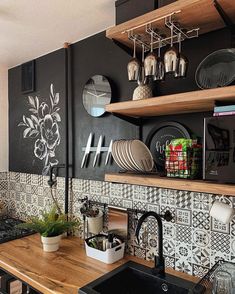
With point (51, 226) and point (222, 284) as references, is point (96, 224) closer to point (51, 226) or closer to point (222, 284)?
point (51, 226)

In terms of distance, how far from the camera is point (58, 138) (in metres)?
2.28

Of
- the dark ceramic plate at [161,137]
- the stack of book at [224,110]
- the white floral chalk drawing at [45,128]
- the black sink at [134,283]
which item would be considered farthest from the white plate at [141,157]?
the white floral chalk drawing at [45,128]

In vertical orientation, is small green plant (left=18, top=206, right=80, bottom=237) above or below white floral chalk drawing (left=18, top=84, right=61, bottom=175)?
below

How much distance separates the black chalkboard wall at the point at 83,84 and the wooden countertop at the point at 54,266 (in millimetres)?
571

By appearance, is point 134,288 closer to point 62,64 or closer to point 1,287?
point 1,287

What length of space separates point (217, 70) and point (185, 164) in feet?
1.59

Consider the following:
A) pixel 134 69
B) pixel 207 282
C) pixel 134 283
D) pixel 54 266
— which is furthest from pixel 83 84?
pixel 207 282

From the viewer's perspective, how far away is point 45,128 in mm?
2410

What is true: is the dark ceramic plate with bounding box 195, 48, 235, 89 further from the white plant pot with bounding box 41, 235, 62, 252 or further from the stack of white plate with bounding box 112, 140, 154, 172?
the white plant pot with bounding box 41, 235, 62, 252

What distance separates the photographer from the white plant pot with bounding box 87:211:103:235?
1.86 meters

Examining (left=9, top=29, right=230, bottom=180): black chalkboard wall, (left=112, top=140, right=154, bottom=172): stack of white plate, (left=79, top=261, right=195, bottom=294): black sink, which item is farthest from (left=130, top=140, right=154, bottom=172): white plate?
(left=79, top=261, right=195, bottom=294): black sink

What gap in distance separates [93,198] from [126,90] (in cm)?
83

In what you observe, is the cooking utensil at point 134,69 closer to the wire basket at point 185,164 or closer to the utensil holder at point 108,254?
the wire basket at point 185,164

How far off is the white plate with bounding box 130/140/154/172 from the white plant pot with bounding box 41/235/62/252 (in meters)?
0.85
